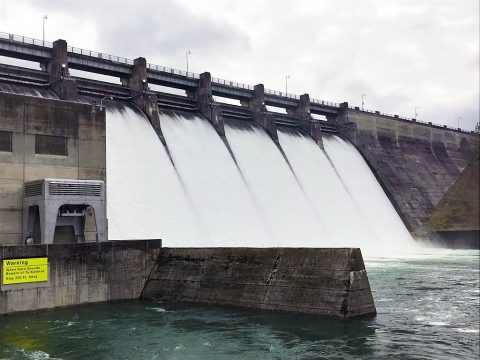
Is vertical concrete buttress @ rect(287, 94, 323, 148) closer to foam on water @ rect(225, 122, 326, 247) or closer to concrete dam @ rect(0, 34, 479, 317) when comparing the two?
concrete dam @ rect(0, 34, 479, 317)

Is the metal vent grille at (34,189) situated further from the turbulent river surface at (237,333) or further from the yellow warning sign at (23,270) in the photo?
the turbulent river surface at (237,333)

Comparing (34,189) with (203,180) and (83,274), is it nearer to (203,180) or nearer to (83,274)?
(83,274)

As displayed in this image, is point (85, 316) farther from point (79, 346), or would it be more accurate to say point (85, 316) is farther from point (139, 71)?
point (139, 71)

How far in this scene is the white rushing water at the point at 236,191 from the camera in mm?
30641

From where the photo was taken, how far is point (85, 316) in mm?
17672

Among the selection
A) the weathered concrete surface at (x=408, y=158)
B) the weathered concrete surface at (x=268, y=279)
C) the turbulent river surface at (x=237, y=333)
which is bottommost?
the turbulent river surface at (x=237, y=333)

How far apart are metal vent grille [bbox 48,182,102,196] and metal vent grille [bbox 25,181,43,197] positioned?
327mm

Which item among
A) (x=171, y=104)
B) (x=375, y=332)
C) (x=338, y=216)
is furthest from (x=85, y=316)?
(x=338, y=216)

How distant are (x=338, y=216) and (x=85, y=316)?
2965 centimetres

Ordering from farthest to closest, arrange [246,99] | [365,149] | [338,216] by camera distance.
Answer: [365,149]
[246,99]
[338,216]

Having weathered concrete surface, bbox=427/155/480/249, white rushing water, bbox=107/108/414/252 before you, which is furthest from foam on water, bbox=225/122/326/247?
weathered concrete surface, bbox=427/155/480/249

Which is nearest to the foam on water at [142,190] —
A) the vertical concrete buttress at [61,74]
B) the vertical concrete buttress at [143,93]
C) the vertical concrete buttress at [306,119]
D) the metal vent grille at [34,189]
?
the vertical concrete buttress at [143,93]

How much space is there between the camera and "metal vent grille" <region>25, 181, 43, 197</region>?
66.1 ft

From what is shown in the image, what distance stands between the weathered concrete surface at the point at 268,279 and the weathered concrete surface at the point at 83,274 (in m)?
0.66
